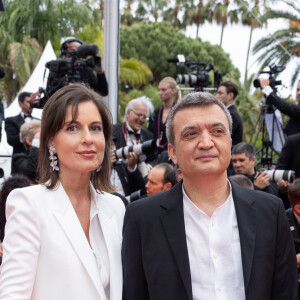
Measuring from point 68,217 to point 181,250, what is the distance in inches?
18.6

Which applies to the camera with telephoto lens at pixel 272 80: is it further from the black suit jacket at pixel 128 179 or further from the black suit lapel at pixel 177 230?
the black suit lapel at pixel 177 230

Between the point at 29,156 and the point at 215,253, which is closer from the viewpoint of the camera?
the point at 215,253

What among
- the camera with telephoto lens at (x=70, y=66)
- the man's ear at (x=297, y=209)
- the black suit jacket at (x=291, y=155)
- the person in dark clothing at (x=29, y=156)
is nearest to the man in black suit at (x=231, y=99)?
the black suit jacket at (x=291, y=155)

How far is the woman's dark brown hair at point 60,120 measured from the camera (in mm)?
2418

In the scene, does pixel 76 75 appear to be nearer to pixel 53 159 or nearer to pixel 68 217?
pixel 53 159

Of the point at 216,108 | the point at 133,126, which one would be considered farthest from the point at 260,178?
the point at 216,108

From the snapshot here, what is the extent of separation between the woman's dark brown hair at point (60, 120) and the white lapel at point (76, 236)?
0.41 feet

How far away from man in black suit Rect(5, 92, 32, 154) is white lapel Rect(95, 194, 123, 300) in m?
4.47

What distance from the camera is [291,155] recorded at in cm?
577

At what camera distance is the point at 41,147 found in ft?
8.27

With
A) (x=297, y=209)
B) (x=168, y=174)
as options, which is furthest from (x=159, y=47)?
(x=297, y=209)

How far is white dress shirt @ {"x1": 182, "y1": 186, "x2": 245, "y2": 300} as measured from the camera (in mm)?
2139

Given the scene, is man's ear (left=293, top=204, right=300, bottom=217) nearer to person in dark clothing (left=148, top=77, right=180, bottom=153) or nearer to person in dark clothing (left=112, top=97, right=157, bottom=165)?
person in dark clothing (left=112, top=97, right=157, bottom=165)

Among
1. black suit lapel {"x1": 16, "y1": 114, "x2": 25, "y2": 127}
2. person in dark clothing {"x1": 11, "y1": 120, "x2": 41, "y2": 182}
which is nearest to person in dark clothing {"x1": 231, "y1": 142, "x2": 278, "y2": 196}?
person in dark clothing {"x1": 11, "y1": 120, "x2": 41, "y2": 182}
